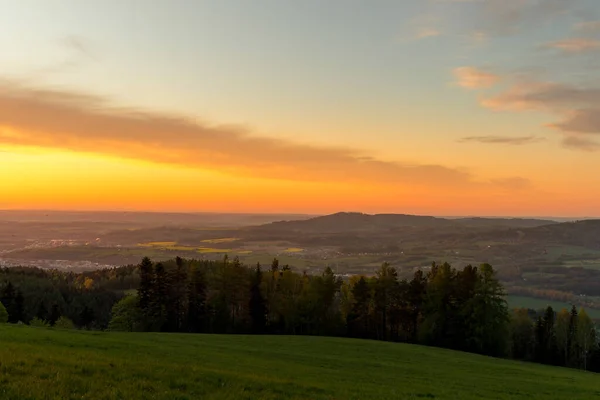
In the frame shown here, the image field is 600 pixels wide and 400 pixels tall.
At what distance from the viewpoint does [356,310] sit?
84062mm

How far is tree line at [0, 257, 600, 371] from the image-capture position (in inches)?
2904

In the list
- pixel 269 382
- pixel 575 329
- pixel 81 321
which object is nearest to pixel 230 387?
pixel 269 382

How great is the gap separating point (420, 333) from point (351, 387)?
198 feet

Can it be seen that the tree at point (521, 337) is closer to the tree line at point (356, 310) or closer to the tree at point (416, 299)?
the tree line at point (356, 310)

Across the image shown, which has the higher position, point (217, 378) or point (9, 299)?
point (217, 378)

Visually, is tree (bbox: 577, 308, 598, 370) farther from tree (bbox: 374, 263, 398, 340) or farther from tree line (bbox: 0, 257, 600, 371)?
tree (bbox: 374, 263, 398, 340)

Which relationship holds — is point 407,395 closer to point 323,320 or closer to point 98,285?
point 323,320

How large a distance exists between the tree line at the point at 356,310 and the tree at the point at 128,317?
194mm

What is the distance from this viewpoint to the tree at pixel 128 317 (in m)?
78.0

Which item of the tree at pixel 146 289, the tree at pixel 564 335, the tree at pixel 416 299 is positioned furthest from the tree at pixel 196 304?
the tree at pixel 564 335

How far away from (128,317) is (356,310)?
44.2 m

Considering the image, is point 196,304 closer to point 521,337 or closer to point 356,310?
point 356,310

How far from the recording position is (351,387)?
73.0 ft

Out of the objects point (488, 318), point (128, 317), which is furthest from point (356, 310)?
point (128, 317)
